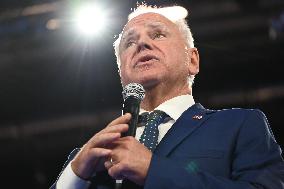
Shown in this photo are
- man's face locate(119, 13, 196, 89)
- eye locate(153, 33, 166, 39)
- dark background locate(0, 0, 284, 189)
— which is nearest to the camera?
man's face locate(119, 13, 196, 89)

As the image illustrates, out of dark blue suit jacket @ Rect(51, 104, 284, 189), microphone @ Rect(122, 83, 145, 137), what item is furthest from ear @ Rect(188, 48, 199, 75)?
microphone @ Rect(122, 83, 145, 137)

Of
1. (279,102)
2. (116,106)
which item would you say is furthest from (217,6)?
(116,106)

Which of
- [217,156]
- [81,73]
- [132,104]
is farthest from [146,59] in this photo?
[81,73]

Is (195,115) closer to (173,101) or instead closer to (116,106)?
(173,101)

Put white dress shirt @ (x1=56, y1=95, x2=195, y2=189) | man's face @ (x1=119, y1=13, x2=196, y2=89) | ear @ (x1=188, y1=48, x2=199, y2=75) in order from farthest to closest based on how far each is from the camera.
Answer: ear @ (x1=188, y1=48, x2=199, y2=75) → man's face @ (x1=119, y1=13, x2=196, y2=89) → white dress shirt @ (x1=56, y1=95, x2=195, y2=189)

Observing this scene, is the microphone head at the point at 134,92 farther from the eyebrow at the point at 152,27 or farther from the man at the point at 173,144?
the eyebrow at the point at 152,27

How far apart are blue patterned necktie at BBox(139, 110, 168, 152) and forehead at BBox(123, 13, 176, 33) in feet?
1.75

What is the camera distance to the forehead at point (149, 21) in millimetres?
2074

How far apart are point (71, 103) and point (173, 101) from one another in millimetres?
2713

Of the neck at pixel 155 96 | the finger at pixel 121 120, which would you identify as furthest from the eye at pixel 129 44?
the finger at pixel 121 120

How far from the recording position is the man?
1226mm

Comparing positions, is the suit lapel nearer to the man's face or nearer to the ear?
the man's face

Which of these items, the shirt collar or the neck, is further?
the neck

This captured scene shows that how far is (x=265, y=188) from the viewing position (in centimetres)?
129
